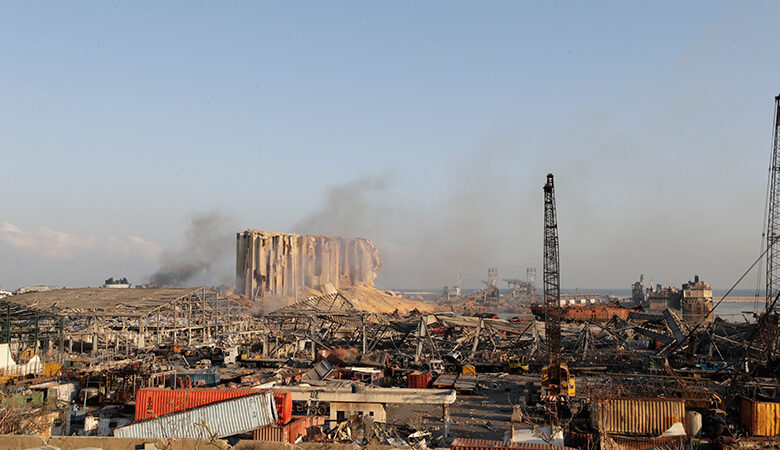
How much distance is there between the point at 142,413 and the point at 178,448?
1398 cm

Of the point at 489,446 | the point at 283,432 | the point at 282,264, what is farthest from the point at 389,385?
the point at 282,264

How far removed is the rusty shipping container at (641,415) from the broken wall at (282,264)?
145 meters

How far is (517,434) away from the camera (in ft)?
70.0

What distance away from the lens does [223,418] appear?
19.3 m

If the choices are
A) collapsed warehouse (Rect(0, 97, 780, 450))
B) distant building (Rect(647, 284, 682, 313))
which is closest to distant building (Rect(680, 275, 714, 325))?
distant building (Rect(647, 284, 682, 313))

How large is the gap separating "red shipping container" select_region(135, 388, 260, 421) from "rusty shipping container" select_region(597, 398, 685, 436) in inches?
518

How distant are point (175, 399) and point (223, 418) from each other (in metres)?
3.20

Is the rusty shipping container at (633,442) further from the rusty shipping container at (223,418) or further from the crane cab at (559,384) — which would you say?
the rusty shipping container at (223,418)

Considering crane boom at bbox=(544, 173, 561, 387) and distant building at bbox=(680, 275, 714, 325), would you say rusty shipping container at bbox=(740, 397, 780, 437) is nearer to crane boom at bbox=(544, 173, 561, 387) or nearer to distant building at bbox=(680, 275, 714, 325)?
crane boom at bbox=(544, 173, 561, 387)

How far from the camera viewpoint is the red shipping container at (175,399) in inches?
826

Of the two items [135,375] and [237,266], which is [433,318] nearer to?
[135,375]

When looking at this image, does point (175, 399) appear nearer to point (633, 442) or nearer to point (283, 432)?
point (283, 432)

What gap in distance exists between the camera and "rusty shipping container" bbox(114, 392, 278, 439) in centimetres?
1891

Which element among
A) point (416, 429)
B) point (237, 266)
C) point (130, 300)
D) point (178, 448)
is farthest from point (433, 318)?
point (237, 266)
